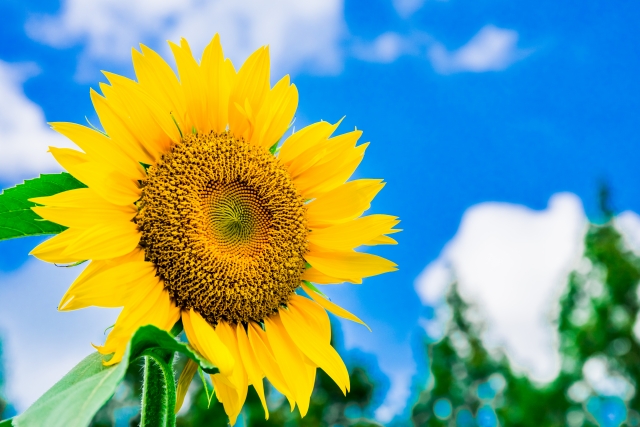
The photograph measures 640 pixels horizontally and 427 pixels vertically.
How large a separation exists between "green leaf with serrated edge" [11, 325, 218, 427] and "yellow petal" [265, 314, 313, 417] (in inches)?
19.2

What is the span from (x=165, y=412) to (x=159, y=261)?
454mm

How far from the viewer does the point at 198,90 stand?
2.21 m

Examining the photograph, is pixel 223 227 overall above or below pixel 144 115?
below

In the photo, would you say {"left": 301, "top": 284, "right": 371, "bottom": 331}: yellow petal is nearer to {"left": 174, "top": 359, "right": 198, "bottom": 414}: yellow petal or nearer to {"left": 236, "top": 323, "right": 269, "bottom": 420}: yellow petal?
{"left": 236, "top": 323, "right": 269, "bottom": 420}: yellow petal

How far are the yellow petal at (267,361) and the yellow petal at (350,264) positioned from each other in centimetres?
31

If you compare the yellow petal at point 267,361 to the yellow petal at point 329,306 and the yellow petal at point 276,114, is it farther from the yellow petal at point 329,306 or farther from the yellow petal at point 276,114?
the yellow petal at point 276,114

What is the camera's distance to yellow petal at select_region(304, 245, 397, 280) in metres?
2.34

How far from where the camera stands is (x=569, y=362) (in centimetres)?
2698

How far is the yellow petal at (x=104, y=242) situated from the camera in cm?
192

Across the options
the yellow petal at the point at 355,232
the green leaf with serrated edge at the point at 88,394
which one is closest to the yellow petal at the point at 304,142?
the yellow petal at the point at 355,232

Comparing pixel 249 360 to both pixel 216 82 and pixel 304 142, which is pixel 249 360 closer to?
pixel 304 142

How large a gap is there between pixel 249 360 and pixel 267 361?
0.08 m

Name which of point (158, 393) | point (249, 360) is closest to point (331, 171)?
point (249, 360)

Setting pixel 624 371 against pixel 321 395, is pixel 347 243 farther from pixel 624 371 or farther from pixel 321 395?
pixel 624 371
